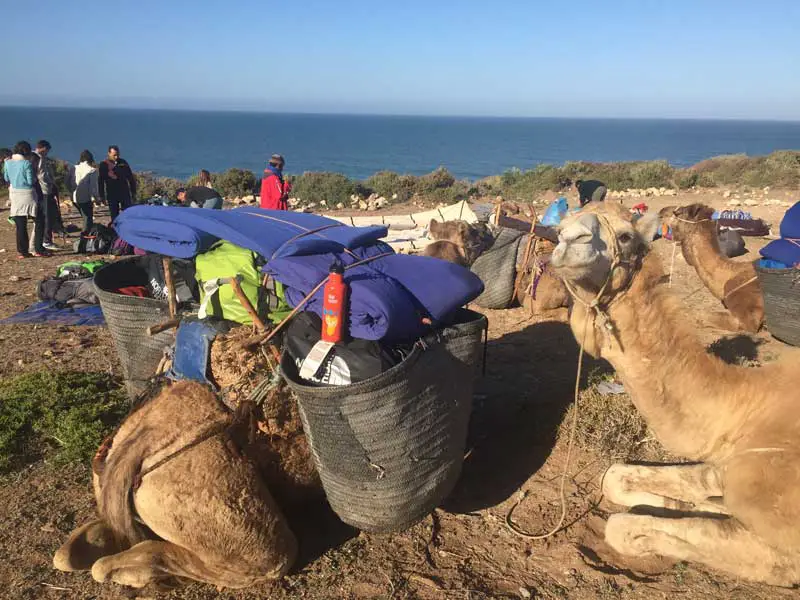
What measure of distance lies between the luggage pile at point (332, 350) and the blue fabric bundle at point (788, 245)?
383cm

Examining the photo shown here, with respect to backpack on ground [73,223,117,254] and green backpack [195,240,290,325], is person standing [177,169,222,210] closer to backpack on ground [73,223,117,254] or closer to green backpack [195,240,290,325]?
backpack on ground [73,223,117,254]

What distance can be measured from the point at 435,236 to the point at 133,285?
4.22 meters

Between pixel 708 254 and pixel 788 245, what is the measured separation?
1048 mm

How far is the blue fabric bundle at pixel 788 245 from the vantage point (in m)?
6.04

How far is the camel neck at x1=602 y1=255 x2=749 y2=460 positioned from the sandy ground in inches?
30.1

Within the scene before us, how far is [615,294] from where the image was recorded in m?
3.38

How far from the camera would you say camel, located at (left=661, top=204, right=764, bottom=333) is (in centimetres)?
678

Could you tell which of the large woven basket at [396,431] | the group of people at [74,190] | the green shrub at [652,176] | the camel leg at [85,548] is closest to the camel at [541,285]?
the large woven basket at [396,431]

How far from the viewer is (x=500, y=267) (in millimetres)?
8078

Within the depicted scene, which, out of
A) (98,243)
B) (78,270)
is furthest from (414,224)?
(78,270)

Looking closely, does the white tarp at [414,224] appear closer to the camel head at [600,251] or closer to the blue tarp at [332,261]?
the blue tarp at [332,261]

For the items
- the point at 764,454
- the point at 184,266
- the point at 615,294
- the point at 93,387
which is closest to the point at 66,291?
the point at 93,387

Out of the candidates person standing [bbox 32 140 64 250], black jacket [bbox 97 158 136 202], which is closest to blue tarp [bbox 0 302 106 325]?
person standing [bbox 32 140 64 250]

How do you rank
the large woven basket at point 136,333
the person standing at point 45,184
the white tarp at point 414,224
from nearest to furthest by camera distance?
the large woven basket at point 136,333
the white tarp at point 414,224
the person standing at point 45,184
